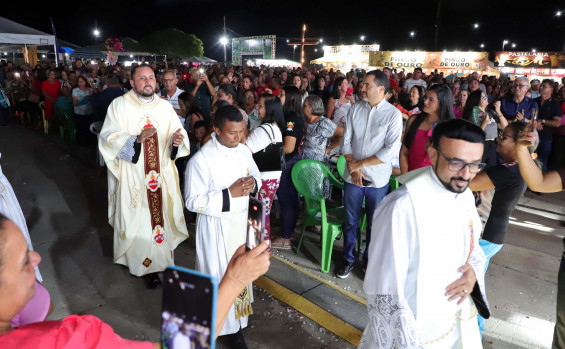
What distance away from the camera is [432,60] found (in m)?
27.3

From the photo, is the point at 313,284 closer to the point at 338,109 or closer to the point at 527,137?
the point at 527,137

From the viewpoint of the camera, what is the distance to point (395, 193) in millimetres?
2119

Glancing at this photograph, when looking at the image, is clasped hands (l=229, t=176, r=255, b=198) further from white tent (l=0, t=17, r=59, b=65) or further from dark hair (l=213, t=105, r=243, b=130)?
white tent (l=0, t=17, r=59, b=65)

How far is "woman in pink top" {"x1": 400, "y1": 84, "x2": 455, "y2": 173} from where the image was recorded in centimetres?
412

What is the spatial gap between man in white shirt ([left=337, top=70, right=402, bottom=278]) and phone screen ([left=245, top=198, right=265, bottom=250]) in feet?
8.18

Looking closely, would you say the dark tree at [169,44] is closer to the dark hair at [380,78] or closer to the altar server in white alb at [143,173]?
the altar server in white alb at [143,173]

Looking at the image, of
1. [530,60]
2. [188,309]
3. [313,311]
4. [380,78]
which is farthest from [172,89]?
[530,60]

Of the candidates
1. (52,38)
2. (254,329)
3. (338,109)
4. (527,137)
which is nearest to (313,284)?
(254,329)

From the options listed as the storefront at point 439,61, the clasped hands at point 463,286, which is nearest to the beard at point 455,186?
the clasped hands at point 463,286

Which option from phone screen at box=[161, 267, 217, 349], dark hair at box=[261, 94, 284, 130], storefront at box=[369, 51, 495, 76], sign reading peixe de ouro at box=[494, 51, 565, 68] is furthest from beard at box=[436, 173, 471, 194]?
sign reading peixe de ouro at box=[494, 51, 565, 68]

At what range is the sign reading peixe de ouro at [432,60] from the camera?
26031 millimetres

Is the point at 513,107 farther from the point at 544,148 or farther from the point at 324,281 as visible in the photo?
the point at 324,281

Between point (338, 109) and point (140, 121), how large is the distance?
12.0ft

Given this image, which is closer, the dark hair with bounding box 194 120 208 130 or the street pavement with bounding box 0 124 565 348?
the street pavement with bounding box 0 124 565 348
